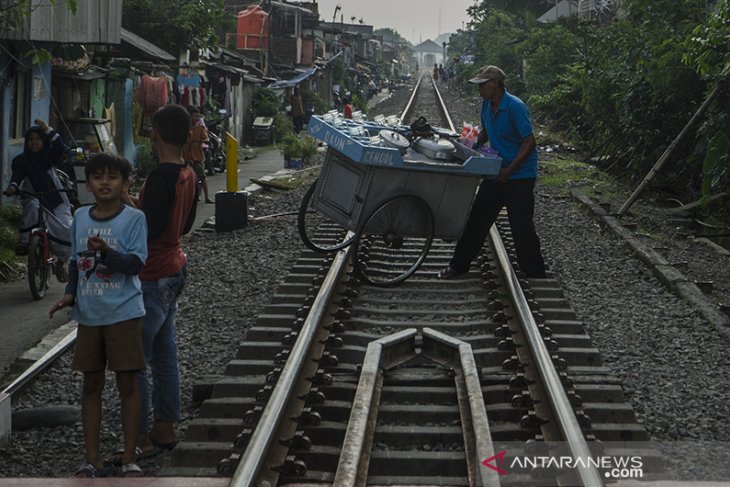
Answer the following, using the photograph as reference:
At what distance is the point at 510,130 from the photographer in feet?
29.7

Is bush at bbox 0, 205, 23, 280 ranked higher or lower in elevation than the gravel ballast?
lower

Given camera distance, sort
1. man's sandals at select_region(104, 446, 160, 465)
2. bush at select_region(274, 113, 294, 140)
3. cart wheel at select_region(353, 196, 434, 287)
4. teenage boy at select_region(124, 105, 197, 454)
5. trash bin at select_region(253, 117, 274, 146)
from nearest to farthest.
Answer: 1. man's sandals at select_region(104, 446, 160, 465)
2. teenage boy at select_region(124, 105, 197, 454)
3. cart wheel at select_region(353, 196, 434, 287)
4. trash bin at select_region(253, 117, 274, 146)
5. bush at select_region(274, 113, 294, 140)

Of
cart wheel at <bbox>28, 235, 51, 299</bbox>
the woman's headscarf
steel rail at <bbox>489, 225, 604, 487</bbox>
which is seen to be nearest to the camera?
steel rail at <bbox>489, 225, 604, 487</bbox>

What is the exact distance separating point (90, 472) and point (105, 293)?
0.81 m

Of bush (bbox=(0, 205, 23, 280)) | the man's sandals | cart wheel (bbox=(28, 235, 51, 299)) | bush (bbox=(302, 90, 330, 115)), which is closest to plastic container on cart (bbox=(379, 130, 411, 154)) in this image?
cart wheel (bbox=(28, 235, 51, 299))

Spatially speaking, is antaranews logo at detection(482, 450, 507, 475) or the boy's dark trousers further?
the boy's dark trousers

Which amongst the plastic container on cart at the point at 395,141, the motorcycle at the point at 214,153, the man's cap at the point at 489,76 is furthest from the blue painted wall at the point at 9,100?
the man's cap at the point at 489,76

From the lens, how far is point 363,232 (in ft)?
29.9

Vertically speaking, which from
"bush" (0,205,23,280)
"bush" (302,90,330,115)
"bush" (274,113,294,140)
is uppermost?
"bush" (0,205,23,280)

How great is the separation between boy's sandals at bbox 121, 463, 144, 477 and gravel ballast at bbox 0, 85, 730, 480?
0.28 meters

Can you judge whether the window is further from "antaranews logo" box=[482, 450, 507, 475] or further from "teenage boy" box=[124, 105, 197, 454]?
"antaranews logo" box=[482, 450, 507, 475]

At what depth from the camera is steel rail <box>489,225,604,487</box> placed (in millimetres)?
4469

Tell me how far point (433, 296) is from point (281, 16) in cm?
4225

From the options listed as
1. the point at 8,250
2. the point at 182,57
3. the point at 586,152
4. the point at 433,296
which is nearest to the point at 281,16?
the point at 182,57
